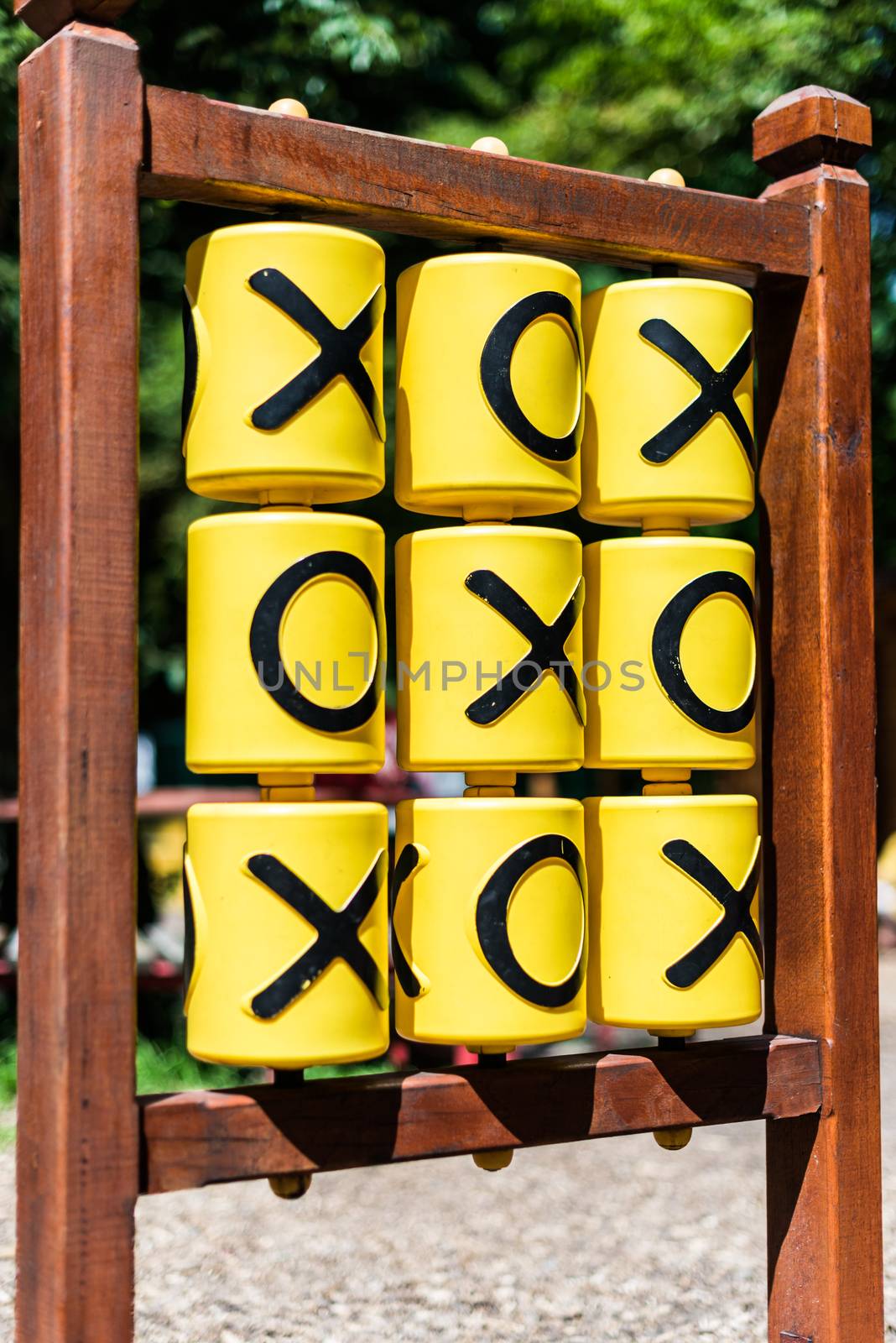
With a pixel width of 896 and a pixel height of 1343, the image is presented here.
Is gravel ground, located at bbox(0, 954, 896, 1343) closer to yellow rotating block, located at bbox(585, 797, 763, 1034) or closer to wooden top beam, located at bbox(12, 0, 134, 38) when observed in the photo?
yellow rotating block, located at bbox(585, 797, 763, 1034)

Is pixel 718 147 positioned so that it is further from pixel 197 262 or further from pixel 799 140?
pixel 197 262

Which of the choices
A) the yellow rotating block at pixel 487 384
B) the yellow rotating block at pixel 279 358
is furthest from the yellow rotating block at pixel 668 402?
the yellow rotating block at pixel 279 358

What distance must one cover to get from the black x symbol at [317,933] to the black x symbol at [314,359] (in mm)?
555

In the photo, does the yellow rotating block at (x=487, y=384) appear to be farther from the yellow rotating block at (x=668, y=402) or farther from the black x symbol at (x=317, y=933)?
the black x symbol at (x=317, y=933)

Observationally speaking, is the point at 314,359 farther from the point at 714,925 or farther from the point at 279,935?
the point at 714,925

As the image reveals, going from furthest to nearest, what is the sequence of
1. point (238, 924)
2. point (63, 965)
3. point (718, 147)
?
point (718, 147) < point (238, 924) < point (63, 965)

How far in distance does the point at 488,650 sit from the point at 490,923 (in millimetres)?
357

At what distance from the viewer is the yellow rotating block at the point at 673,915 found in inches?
85.1

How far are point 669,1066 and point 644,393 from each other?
3.12 ft

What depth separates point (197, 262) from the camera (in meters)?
2.01

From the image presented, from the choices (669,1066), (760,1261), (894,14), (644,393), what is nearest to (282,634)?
(644,393)

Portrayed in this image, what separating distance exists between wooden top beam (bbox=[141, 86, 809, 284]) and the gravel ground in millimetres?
2247

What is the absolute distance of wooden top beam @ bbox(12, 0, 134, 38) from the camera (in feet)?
6.11

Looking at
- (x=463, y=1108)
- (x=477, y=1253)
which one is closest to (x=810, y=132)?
(x=463, y=1108)
